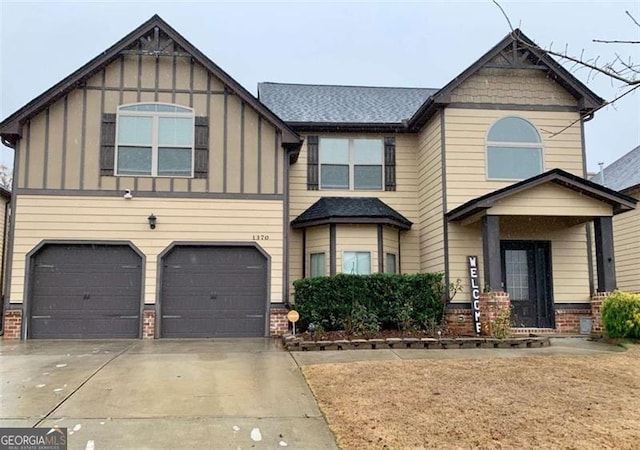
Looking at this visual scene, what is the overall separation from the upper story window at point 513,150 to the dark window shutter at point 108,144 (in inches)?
345

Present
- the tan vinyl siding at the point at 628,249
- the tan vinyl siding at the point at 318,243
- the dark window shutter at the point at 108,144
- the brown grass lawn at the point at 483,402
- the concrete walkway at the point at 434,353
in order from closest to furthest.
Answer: the brown grass lawn at the point at 483,402 < the concrete walkway at the point at 434,353 < the dark window shutter at the point at 108,144 < the tan vinyl siding at the point at 318,243 < the tan vinyl siding at the point at 628,249

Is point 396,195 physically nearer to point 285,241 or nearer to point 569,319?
point 285,241

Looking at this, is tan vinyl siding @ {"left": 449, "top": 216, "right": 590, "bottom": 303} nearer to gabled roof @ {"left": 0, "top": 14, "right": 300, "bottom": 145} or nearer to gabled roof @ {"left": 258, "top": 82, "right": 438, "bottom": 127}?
gabled roof @ {"left": 258, "top": 82, "right": 438, "bottom": 127}

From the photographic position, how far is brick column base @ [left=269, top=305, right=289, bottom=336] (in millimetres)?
11984

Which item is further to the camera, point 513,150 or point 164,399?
point 513,150

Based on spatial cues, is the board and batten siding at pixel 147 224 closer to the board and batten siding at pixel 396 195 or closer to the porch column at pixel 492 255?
the board and batten siding at pixel 396 195

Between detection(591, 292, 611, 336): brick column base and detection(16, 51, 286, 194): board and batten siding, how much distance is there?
7521 millimetres

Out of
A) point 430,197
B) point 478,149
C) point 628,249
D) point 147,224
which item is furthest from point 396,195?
point 628,249

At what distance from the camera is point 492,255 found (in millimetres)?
11203

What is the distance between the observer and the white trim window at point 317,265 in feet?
43.5

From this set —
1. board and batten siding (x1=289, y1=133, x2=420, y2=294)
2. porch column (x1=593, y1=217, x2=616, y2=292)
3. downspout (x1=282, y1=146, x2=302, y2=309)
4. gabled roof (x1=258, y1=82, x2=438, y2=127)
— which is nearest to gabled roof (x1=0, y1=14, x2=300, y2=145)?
downspout (x1=282, y1=146, x2=302, y2=309)

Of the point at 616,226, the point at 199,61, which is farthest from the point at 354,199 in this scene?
the point at 616,226

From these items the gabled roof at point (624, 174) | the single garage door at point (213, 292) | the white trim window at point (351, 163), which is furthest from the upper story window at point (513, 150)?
the single garage door at point (213, 292)

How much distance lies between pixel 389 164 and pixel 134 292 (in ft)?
23.6
